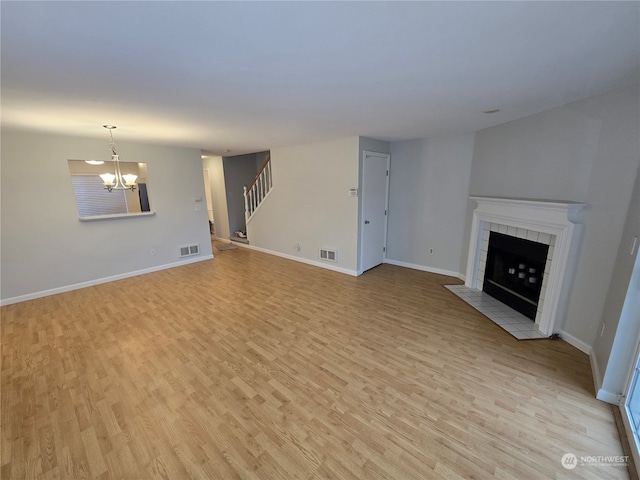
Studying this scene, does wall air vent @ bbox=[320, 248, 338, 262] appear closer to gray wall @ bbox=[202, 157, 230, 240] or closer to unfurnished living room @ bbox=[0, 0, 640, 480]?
unfurnished living room @ bbox=[0, 0, 640, 480]

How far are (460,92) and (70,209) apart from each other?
5.54 metres

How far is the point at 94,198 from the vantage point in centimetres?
455

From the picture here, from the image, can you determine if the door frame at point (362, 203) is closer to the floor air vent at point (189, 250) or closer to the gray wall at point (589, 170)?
the gray wall at point (589, 170)

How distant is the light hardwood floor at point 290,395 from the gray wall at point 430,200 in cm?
145

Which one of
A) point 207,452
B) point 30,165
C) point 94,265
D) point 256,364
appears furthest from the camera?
point 94,265

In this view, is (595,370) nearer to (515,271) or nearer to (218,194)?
(515,271)

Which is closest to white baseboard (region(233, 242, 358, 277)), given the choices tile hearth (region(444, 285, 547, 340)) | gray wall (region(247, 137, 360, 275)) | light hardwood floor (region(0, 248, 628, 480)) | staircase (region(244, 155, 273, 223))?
gray wall (region(247, 137, 360, 275))

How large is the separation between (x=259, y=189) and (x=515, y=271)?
5.31 meters

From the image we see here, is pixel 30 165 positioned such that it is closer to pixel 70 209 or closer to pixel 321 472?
pixel 70 209

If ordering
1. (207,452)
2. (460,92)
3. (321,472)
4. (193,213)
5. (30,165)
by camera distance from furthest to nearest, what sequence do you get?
(193,213) < (30,165) < (460,92) < (207,452) < (321,472)

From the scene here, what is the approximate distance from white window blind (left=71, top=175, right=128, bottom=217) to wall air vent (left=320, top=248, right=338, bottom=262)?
4.09 metres

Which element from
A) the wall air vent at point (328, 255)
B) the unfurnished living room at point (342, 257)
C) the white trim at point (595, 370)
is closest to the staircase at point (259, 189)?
the unfurnished living room at point (342, 257)

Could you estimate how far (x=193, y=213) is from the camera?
215 inches

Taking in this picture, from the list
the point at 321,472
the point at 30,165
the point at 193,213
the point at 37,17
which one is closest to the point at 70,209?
the point at 30,165
